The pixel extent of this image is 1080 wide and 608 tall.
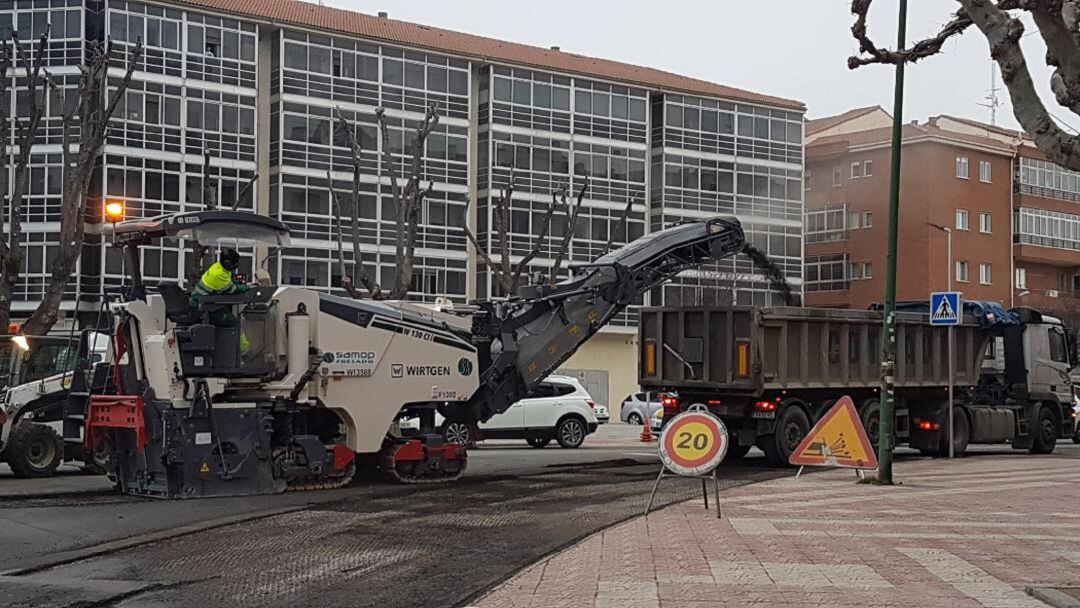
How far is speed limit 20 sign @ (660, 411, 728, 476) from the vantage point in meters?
13.1

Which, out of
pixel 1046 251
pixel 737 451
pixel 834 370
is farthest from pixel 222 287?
pixel 1046 251

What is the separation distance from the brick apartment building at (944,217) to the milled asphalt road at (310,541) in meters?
19.4

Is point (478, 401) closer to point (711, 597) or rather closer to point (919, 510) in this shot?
point (919, 510)

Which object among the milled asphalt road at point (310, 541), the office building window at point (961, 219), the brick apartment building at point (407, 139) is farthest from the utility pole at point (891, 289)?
the office building window at point (961, 219)

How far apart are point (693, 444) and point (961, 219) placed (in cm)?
4581

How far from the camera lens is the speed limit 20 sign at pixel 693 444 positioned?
13.1 meters

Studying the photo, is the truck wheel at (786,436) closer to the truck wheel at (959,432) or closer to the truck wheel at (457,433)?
the truck wheel at (959,432)

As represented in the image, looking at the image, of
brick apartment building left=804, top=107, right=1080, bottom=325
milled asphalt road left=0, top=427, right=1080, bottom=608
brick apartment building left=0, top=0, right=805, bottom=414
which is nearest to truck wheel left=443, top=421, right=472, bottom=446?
milled asphalt road left=0, top=427, right=1080, bottom=608

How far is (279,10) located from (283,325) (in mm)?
34928

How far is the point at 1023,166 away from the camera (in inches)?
2485

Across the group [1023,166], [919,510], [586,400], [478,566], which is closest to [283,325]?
[478,566]

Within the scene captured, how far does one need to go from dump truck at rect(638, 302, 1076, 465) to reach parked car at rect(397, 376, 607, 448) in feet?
19.4

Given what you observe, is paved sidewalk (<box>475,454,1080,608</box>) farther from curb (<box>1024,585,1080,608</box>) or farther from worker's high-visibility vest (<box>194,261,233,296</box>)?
worker's high-visibility vest (<box>194,261,233,296</box>)

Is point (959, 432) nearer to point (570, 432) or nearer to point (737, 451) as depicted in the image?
point (737, 451)
